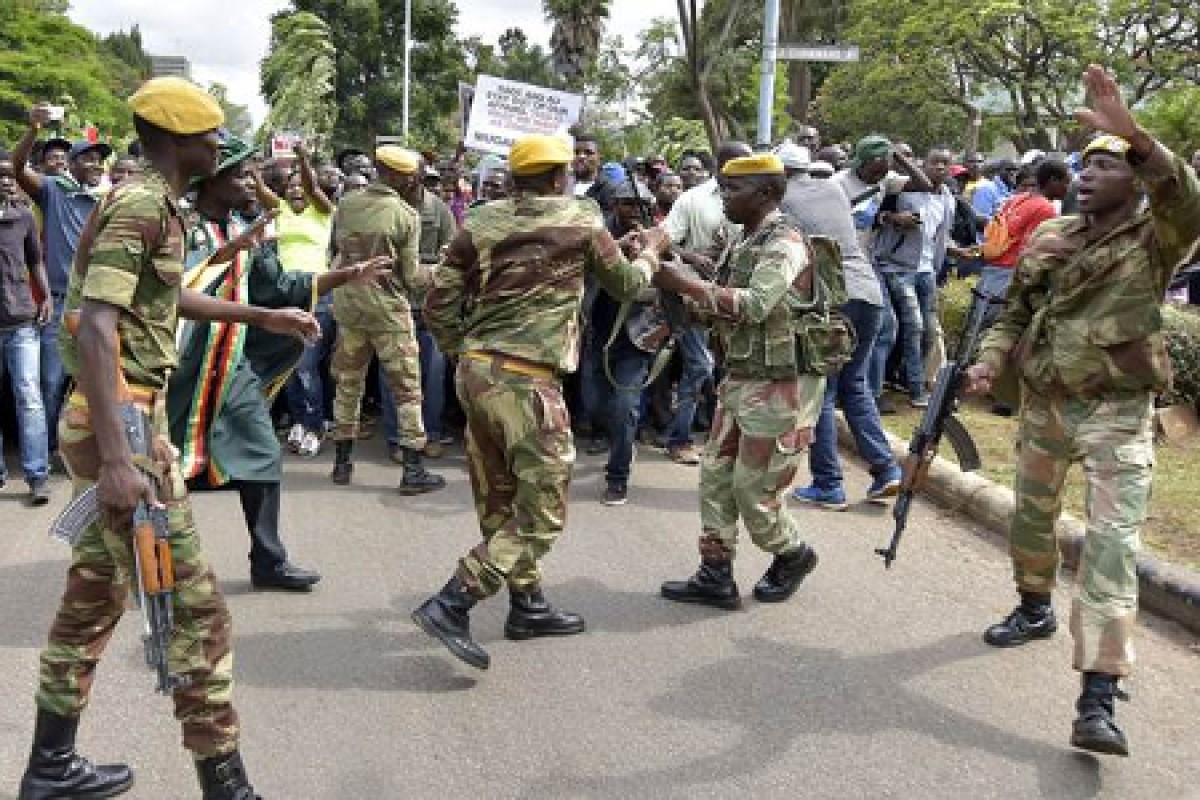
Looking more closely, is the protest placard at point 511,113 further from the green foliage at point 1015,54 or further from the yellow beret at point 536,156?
the green foliage at point 1015,54

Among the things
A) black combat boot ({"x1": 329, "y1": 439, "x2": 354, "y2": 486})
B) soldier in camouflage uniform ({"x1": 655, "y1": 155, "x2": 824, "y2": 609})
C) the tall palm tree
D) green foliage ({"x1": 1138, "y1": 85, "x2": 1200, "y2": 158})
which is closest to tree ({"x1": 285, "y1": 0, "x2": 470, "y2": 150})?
the tall palm tree

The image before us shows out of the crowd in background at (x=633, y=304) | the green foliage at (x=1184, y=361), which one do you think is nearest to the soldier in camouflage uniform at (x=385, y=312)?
the crowd in background at (x=633, y=304)

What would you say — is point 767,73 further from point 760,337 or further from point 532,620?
point 532,620

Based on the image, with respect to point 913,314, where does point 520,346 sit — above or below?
above

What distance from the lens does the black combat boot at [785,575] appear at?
4.95 metres

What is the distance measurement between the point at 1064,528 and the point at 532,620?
111 inches

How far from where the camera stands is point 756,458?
15.5ft

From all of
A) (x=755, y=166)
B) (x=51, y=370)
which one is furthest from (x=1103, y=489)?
(x=51, y=370)

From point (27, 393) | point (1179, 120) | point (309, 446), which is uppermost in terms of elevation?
point (1179, 120)

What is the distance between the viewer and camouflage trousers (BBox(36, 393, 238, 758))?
9.99 feet

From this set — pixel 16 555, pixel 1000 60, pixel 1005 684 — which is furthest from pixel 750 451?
pixel 1000 60

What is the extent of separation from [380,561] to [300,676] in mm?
1356

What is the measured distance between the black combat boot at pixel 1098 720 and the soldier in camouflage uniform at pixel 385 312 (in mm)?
4130

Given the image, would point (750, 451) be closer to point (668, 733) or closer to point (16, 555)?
point (668, 733)
